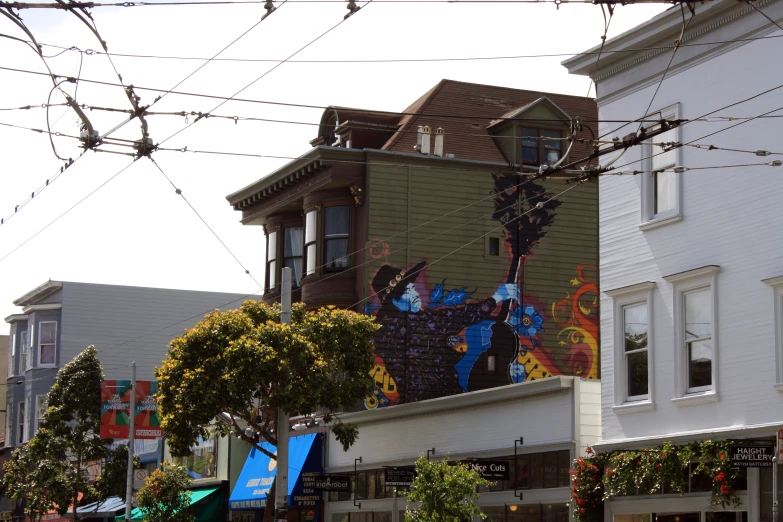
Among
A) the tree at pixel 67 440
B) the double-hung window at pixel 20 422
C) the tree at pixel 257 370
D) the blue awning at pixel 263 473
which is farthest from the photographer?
the double-hung window at pixel 20 422

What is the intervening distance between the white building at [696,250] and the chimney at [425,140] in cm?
1088

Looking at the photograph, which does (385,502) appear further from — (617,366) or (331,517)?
(617,366)

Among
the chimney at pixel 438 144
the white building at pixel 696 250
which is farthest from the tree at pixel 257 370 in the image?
the chimney at pixel 438 144

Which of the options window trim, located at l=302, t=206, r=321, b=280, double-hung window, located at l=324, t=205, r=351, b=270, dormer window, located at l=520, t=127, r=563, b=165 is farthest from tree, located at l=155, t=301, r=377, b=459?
dormer window, located at l=520, t=127, r=563, b=165

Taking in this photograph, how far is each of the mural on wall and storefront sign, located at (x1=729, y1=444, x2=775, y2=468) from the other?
15495 millimetres

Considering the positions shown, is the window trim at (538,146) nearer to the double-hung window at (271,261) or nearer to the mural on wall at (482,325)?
the mural on wall at (482,325)

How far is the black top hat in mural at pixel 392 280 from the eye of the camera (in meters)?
34.9

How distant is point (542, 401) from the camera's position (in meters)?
26.0

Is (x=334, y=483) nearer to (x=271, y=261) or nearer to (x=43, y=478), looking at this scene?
(x=271, y=261)

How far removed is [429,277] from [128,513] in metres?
12.8

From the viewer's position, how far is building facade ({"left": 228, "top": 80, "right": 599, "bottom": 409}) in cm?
3503

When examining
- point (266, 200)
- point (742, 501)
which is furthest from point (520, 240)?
point (742, 501)

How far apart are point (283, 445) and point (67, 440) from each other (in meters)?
17.8

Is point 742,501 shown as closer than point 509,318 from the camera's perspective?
Yes
